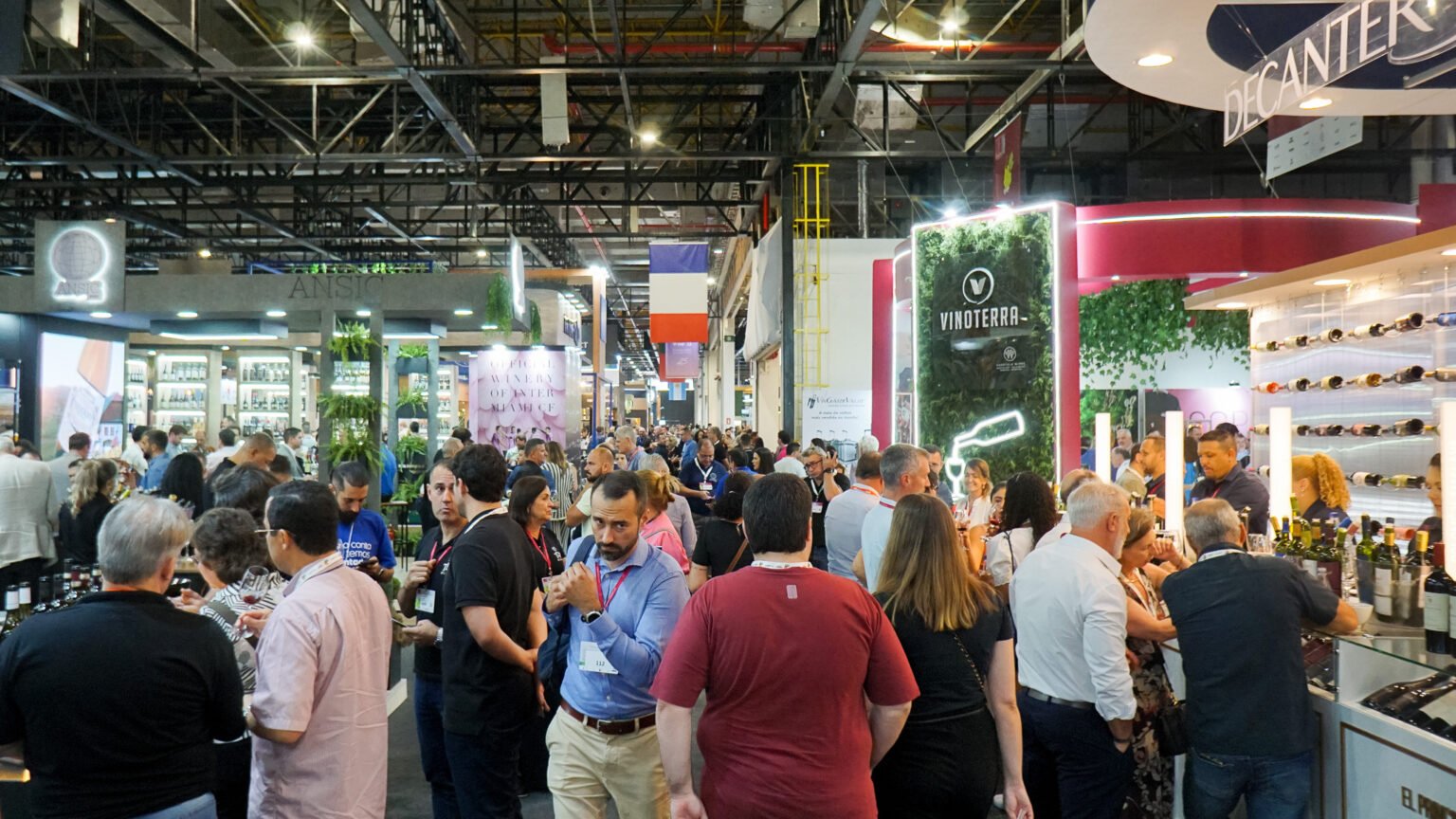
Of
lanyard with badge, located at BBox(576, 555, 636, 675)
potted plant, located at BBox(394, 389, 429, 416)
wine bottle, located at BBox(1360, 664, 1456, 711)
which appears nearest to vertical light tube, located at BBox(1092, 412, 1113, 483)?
wine bottle, located at BBox(1360, 664, 1456, 711)

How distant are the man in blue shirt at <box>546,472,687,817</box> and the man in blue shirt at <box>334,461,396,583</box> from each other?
6.02 feet

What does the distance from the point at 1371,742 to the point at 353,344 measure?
6.88 metres

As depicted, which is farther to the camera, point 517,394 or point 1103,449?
point 517,394

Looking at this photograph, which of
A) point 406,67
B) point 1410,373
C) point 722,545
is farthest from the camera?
point 406,67

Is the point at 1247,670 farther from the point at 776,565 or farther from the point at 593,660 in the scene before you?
the point at 593,660

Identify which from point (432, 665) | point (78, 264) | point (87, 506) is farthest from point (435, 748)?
point (78, 264)

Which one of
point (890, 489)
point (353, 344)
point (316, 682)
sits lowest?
point (316, 682)

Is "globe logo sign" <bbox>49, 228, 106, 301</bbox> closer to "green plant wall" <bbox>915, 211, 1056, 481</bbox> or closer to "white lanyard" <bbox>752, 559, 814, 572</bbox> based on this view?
"green plant wall" <bbox>915, 211, 1056, 481</bbox>

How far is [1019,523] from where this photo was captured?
13.6ft

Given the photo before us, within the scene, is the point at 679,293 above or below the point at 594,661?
above

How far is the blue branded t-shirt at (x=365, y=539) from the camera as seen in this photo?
4.69m

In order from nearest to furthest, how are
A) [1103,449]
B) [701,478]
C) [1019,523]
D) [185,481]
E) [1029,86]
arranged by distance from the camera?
1. [1019,523]
2. [1103,449]
3. [185,481]
4. [701,478]
5. [1029,86]

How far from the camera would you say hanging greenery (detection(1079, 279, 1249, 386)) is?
11.2 metres

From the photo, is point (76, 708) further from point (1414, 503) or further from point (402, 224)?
point (402, 224)
